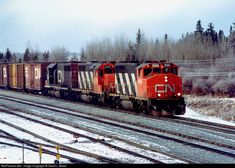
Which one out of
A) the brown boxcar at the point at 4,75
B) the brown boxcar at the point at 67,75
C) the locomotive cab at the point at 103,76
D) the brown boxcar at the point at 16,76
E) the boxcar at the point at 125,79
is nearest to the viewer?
the boxcar at the point at 125,79

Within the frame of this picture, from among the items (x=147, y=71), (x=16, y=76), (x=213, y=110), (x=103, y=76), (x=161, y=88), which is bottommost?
(x=213, y=110)

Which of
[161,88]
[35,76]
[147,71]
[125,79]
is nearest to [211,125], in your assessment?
Result: [161,88]

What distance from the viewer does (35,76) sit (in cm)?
4528

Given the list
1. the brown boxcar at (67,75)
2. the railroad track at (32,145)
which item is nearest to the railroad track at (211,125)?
the railroad track at (32,145)

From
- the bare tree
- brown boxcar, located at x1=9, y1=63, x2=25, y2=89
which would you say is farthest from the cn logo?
the bare tree

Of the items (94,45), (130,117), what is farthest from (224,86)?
(94,45)

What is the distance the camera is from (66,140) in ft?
54.0

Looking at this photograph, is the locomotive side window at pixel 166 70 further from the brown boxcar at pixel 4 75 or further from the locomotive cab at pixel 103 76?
the brown boxcar at pixel 4 75

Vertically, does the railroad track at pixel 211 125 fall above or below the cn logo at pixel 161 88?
below

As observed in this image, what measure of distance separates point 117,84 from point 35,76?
18.6 m

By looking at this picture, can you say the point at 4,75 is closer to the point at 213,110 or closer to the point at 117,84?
the point at 117,84

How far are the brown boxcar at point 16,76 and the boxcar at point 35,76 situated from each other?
4.39ft

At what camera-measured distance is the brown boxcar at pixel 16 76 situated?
49.9 m

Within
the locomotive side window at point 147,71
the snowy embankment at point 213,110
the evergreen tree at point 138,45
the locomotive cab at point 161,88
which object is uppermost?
the evergreen tree at point 138,45
